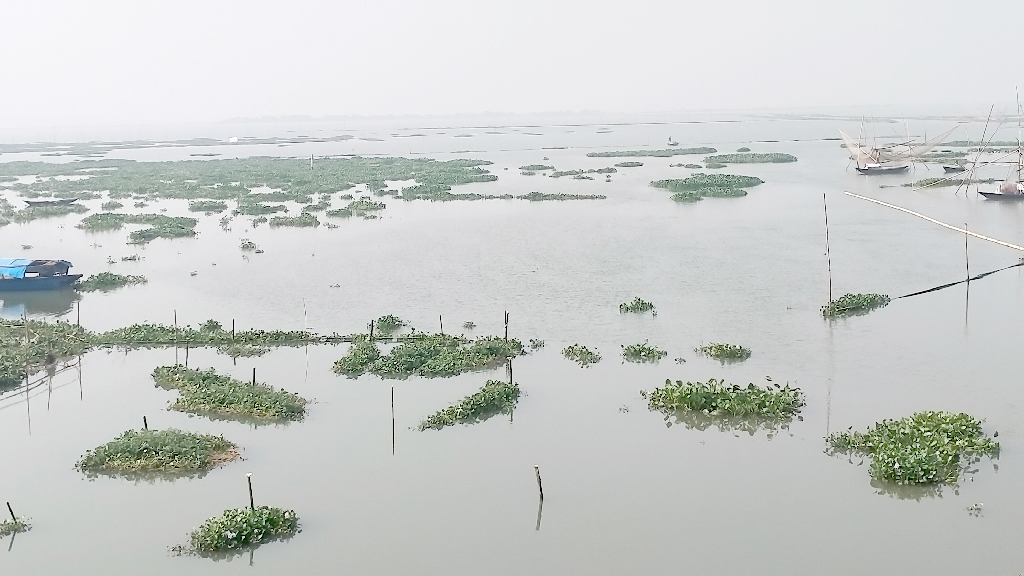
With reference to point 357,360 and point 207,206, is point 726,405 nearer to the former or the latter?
point 357,360

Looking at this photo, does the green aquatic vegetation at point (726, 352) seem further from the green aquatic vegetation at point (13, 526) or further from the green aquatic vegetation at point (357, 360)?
the green aquatic vegetation at point (13, 526)

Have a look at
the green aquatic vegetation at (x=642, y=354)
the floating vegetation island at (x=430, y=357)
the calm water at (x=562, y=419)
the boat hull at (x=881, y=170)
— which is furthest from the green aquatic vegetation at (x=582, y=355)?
the boat hull at (x=881, y=170)

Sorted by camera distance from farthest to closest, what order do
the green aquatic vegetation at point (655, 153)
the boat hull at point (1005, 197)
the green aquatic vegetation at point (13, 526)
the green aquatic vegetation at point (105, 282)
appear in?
1. the green aquatic vegetation at point (655, 153)
2. the boat hull at point (1005, 197)
3. the green aquatic vegetation at point (105, 282)
4. the green aquatic vegetation at point (13, 526)

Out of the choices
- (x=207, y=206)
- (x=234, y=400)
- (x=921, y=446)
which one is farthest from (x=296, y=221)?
(x=921, y=446)

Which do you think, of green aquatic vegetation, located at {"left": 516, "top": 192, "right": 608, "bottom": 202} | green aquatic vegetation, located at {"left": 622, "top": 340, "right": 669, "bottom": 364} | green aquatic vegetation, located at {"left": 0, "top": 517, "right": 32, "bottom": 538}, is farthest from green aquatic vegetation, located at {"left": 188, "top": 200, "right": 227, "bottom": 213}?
green aquatic vegetation, located at {"left": 0, "top": 517, "right": 32, "bottom": 538}

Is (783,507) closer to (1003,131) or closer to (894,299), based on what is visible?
(894,299)

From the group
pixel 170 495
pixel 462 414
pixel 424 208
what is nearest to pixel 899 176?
pixel 424 208

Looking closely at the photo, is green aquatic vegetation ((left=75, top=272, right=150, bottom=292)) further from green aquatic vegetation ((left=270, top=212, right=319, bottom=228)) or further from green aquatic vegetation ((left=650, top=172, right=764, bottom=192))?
green aquatic vegetation ((left=650, top=172, right=764, bottom=192))
